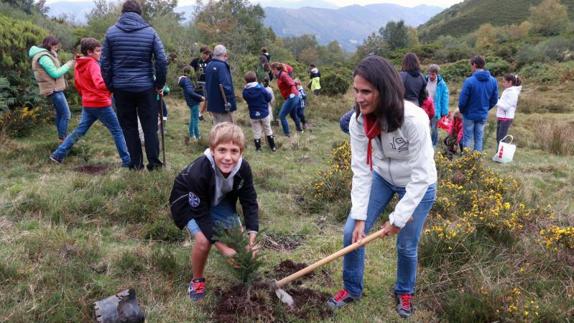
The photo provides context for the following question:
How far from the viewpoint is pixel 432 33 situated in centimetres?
8494

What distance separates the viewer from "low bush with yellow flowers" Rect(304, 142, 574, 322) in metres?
3.03

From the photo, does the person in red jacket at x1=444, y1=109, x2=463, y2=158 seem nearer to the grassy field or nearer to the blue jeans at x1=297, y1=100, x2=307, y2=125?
the grassy field

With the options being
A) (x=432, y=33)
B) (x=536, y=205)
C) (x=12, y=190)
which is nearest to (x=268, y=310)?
(x=12, y=190)

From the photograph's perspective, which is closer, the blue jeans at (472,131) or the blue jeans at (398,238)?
the blue jeans at (398,238)

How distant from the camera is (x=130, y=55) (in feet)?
17.0

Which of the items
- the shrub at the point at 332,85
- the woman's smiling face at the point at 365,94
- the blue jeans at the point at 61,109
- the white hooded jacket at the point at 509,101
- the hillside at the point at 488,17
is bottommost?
the shrub at the point at 332,85

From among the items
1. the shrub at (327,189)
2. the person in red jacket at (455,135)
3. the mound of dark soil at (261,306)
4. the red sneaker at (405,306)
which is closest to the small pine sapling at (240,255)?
the mound of dark soil at (261,306)

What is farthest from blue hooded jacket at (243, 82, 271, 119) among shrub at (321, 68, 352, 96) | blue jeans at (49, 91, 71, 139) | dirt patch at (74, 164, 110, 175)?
shrub at (321, 68, 352, 96)

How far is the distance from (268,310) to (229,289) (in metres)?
0.39

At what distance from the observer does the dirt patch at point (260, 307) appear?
9.70 ft

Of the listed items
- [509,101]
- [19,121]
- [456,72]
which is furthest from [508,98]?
[456,72]

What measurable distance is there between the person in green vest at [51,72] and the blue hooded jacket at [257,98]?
2960mm

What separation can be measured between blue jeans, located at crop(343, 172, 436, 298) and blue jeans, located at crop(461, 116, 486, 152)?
5665mm

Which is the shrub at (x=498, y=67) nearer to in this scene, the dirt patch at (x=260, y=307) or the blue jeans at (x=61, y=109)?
the blue jeans at (x=61, y=109)
